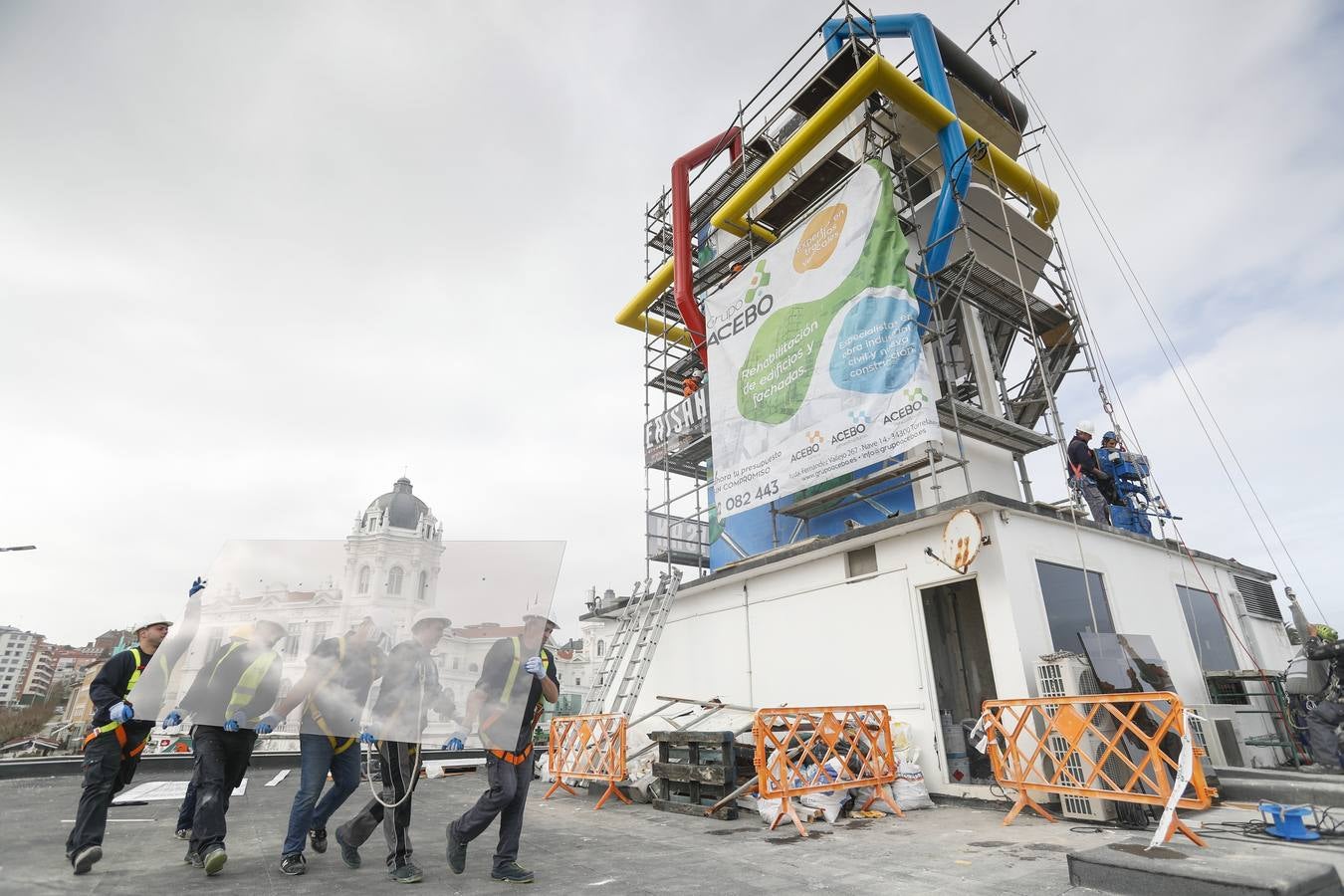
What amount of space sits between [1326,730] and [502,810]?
9.21m

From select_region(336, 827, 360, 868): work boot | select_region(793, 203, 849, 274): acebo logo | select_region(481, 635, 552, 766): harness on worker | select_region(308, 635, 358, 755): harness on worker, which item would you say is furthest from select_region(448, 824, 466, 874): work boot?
select_region(793, 203, 849, 274): acebo logo

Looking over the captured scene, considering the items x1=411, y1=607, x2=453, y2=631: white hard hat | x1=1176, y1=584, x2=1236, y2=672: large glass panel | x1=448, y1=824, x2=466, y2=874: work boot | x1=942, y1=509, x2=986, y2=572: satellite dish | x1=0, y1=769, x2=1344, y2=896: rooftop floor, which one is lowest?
x1=0, y1=769, x2=1344, y2=896: rooftop floor

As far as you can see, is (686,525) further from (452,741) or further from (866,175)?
(452,741)

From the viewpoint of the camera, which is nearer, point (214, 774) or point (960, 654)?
point (214, 774)

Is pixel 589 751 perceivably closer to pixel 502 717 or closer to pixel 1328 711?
pixel 502 717

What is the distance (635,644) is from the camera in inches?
457

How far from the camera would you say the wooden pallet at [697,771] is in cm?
722

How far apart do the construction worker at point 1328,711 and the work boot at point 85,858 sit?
11544 millimetres

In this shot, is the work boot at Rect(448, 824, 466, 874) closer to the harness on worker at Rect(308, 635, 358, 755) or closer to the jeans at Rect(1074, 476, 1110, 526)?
the harness on worker at Rect(308, 635, 358, 755)

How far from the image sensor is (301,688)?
4.89 metres

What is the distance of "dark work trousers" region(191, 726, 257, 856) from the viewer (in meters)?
4.57

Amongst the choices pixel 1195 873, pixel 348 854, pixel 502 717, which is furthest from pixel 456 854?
pixel 1195 873

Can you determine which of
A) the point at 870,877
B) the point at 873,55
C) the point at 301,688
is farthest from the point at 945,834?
the point at 873,55

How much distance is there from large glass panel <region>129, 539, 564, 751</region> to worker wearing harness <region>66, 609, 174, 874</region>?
0.38 m
